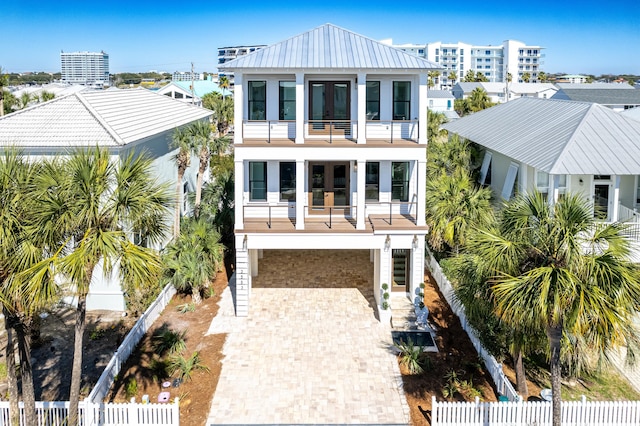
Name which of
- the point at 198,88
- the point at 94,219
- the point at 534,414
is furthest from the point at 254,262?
the point at 198,88

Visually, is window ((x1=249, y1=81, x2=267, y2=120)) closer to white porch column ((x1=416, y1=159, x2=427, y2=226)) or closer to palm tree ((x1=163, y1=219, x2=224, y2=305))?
palm tree ((x1=163, y1=219, x2=224, y2=305))

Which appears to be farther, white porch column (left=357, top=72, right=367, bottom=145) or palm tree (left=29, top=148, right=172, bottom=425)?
white porch column (left=357, top=72, right=367, bottom=145)

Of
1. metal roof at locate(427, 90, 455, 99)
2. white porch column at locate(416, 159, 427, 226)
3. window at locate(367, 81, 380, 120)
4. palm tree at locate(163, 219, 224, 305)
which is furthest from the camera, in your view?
metal roof at locate(427, 90, 455, 99)

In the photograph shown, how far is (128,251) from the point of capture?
10.2 meters

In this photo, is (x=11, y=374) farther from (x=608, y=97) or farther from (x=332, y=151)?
(x=608, y=97)

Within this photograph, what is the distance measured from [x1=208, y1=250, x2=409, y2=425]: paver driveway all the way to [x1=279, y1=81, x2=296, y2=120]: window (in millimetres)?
6802

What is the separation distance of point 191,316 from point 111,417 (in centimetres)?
679

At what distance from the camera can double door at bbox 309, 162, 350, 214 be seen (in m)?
21.8

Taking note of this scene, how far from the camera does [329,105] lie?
21297 mm

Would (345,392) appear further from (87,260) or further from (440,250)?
(440,250)

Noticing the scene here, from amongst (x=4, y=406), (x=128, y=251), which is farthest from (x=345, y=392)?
(x=4, y=406)

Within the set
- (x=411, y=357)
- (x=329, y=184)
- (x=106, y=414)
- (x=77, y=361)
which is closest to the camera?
(x=77, y=361)

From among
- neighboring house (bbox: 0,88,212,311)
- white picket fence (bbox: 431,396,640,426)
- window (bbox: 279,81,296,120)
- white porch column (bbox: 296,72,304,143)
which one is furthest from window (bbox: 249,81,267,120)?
white picket fence (bbox: 431,396,640,426)

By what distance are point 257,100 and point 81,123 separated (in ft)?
22.0
